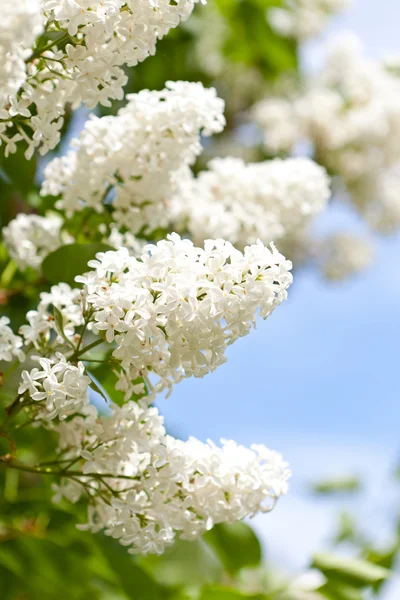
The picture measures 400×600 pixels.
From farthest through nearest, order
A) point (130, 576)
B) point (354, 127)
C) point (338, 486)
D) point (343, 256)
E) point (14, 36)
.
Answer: point (338, 486), point (343, 256), point (354, 127), point (130, 576), point (14, 36)

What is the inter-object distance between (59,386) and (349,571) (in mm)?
699

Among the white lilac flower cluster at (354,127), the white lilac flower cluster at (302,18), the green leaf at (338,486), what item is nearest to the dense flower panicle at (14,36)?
the white lilac flower cluster at (354,127)

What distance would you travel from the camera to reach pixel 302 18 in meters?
3.11

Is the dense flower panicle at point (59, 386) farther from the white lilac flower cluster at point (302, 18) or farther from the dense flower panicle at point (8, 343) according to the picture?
the white lilac flower cluster at point (302, 18)

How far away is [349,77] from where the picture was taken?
2582mm

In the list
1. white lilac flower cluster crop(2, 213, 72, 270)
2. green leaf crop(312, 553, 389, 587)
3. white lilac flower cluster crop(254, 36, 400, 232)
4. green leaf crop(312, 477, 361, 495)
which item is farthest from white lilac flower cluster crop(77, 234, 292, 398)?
green leaf crop(312, 477, 361, 495)

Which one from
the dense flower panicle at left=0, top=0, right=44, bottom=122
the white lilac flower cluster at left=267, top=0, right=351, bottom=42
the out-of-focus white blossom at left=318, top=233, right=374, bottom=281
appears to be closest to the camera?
the dense flower panicle at left=0, top=0, right=44, bottom=122

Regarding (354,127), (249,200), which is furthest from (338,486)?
(249,200)

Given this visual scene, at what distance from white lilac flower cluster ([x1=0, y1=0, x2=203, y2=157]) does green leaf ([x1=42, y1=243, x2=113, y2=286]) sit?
220 millimetres

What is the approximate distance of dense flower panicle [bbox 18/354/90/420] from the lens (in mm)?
792

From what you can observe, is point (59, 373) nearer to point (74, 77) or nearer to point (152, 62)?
point (74, 77)

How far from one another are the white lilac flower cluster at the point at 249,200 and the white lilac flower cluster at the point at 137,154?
0.13 m

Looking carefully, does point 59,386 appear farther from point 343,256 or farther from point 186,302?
point 343,256

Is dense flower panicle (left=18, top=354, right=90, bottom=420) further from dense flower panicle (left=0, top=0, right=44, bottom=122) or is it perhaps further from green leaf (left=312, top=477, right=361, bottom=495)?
green leaf (left=312, top=477, right=361, bottom=495)
